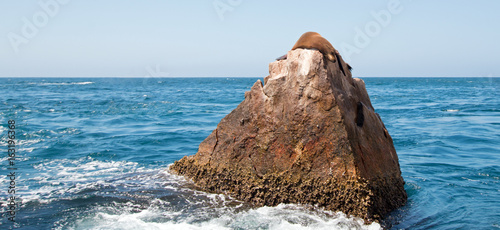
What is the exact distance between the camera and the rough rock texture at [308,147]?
261 inches

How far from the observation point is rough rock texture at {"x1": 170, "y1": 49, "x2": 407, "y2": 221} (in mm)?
6629

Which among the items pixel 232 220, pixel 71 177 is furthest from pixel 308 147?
pixel 71 177

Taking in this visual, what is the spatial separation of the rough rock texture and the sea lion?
184 millimetres

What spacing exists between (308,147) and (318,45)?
6.06ft

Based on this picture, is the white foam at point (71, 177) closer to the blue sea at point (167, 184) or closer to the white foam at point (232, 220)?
the blue sea at point (167, 184)

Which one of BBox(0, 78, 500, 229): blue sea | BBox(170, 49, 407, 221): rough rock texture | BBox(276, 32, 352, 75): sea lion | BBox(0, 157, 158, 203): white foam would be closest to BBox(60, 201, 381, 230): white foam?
BBox(0, 78, 500, 229): blue sea

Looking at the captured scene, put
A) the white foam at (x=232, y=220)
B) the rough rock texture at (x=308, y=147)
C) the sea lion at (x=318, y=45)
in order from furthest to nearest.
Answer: the sea lion at (x=318, y=45), the rough rock texture at (x=308, y=147), the white foam at (x=232, y=220)

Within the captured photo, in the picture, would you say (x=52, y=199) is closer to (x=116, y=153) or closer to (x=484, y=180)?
(x=116, y=153)

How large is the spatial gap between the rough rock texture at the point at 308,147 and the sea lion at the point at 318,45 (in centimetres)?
18

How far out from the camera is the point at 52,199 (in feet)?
25.6

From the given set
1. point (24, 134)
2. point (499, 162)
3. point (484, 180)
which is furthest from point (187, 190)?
point (24, 134)

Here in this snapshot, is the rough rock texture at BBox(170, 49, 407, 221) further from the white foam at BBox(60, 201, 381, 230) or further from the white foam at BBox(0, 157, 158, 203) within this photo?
the white foam at BBox(0, 157, 158, 203)

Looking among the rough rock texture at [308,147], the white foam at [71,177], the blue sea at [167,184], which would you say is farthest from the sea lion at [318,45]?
the white foam at [71,177]

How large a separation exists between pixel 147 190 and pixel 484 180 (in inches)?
306
